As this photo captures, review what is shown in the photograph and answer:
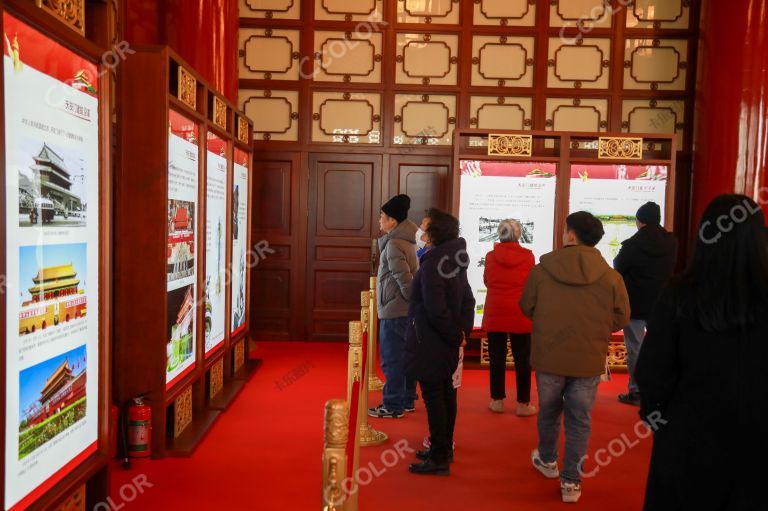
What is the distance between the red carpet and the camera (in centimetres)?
304

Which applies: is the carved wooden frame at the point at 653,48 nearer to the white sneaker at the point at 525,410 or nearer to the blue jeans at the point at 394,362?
the white sneaker at the point at 525,410

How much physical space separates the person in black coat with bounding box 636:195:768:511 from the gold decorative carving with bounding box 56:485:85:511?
1.95 meters

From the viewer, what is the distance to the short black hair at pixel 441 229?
10.6 ft

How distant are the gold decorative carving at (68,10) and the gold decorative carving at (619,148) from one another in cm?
482

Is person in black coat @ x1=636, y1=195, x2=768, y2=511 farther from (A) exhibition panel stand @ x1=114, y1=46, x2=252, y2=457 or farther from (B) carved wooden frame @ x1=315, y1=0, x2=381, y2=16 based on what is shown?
(B) carved wooden frame @ x1=315, y1=0, x2=381, y2=16

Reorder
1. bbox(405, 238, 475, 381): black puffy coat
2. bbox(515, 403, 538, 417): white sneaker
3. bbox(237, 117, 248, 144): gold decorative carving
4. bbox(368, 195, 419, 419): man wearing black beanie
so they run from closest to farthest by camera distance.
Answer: bbox(405, 238, 475, 381): black puffy coat, bbox(368, 195, 419, 419): man wearing black beanie, bbox(515, 403, 538, 417): white sneaker, bbox(237, 117, 248, 144): gold decorative carving

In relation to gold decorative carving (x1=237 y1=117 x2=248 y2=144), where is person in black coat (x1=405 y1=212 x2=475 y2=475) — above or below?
below

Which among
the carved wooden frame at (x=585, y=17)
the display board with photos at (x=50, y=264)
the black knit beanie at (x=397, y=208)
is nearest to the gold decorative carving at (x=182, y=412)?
the display board with photos at (x=50, y=264)

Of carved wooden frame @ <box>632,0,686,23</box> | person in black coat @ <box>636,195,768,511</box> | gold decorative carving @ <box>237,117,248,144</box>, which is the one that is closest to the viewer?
person in black coat @ <box>636,195,768,511</box>

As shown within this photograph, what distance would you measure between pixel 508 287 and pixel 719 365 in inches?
106

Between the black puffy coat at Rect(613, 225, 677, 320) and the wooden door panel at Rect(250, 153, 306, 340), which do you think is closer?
the black puffy coat at Rect(613, 225, 677, 320)

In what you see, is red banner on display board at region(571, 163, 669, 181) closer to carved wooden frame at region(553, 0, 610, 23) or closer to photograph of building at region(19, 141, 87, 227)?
carved wooden frame at region(553, 0, 610, 23)

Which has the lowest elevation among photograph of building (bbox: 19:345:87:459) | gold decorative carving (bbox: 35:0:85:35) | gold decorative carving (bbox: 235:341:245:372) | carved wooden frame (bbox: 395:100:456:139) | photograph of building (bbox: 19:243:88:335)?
gold decorative carving (bbox: 235:341:245:372)

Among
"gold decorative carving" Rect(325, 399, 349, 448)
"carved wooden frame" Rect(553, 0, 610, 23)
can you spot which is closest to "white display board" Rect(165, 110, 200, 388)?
"gold decorative carving" Rect(325, 399, 349, 448)
